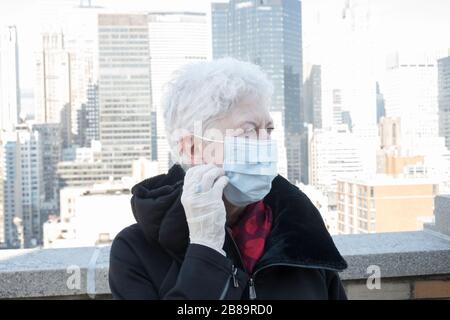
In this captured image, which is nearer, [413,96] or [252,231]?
[252,231]

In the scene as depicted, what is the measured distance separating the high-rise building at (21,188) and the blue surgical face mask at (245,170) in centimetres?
8440

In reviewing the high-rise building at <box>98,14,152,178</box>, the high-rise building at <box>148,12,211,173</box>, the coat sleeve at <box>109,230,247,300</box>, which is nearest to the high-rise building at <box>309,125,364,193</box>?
the high-rise building at <box>98,14,152,178</box>

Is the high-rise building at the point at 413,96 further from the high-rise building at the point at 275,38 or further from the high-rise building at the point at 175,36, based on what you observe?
the high-rise building at the point at 175,36

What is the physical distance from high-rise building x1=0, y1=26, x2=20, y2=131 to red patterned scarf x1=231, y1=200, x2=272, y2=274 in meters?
99.7

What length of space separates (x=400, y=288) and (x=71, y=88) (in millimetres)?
128235

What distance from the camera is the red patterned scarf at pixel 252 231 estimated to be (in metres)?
1.40

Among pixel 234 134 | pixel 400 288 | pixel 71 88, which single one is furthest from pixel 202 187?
pixel 71 88

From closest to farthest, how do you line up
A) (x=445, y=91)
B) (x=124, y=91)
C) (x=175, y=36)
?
1. (x=445, y=91)
2. (x=124, y=91)
3. (x=175, y=36)

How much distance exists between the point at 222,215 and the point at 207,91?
1.19 feet

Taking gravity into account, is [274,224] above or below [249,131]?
below

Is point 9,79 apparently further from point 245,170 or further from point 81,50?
point 245,170

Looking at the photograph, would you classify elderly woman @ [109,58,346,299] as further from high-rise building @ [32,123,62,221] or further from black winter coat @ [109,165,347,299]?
high-rise building @ [32,123,62,221]

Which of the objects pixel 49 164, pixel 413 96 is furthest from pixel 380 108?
pixel 49 164

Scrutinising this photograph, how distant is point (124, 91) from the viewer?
366 feet
